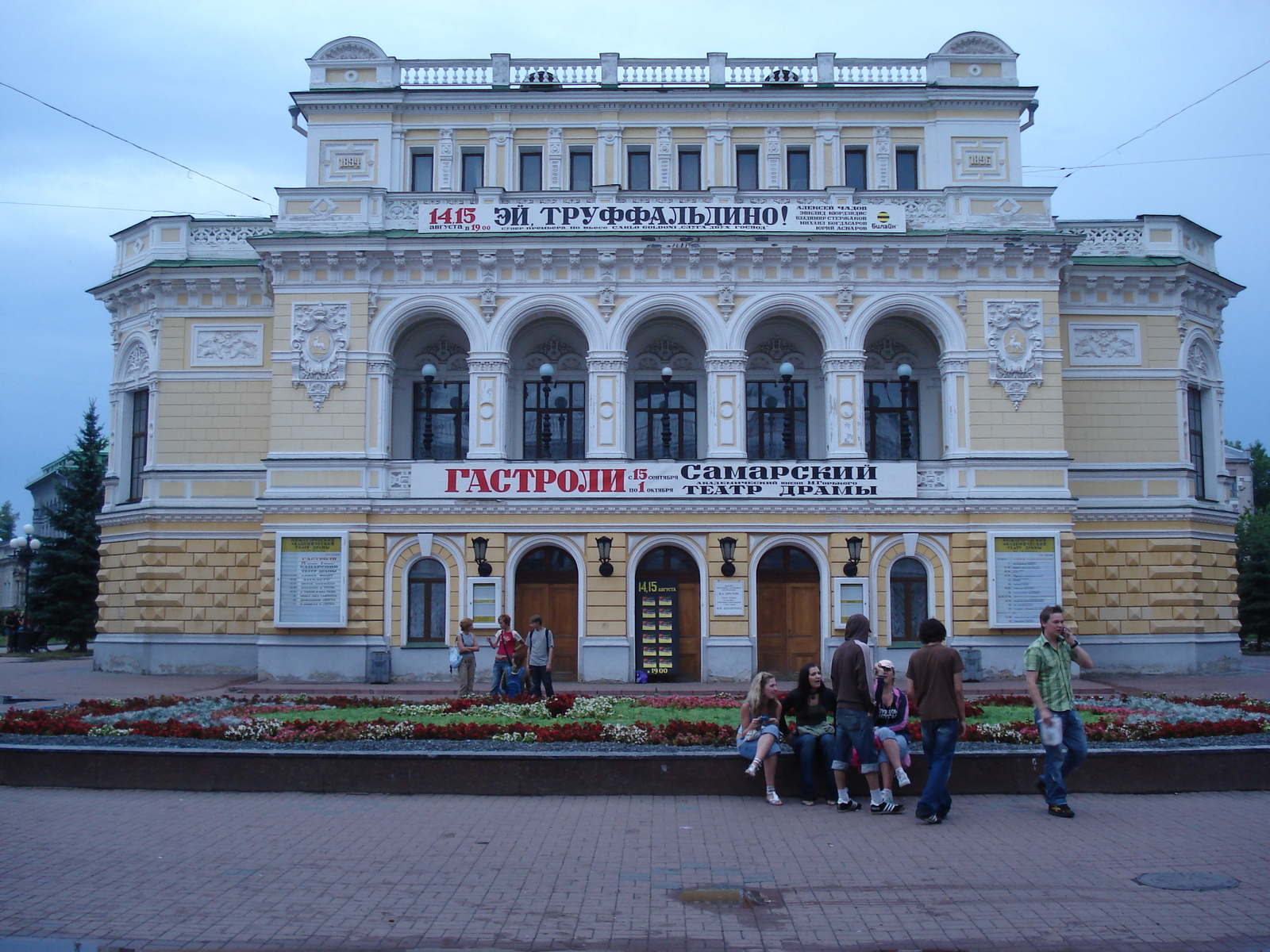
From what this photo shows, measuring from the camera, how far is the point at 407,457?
28.8 m

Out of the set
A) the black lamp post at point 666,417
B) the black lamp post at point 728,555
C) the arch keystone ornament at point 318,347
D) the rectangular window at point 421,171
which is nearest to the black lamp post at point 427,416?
the arch keystone ornament at point 318,347

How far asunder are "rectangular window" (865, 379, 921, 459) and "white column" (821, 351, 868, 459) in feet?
5.59

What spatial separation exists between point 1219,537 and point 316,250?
87.8ft

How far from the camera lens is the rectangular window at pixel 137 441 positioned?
30719 mm

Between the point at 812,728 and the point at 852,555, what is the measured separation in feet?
48.4

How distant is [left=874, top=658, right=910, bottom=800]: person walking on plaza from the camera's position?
11352 mm

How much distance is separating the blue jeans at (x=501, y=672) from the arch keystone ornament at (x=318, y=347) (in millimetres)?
10244

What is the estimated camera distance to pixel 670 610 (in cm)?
2691

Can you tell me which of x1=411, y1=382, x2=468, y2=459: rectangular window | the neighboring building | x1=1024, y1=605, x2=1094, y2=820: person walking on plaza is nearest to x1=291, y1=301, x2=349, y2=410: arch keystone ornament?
the neighboring building

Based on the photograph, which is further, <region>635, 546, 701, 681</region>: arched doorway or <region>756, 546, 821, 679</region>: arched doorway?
<region>756, 546, 821, 679</region>: arched doorway

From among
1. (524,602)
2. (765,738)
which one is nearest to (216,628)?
(524,602)

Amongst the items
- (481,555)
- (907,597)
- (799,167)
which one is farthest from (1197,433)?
(481,555)

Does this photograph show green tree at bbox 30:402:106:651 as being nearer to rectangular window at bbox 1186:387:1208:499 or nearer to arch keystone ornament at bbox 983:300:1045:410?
arch keystone ornament at bbox 983:300:1045:410

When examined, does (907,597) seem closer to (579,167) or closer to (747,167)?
(747,167)
